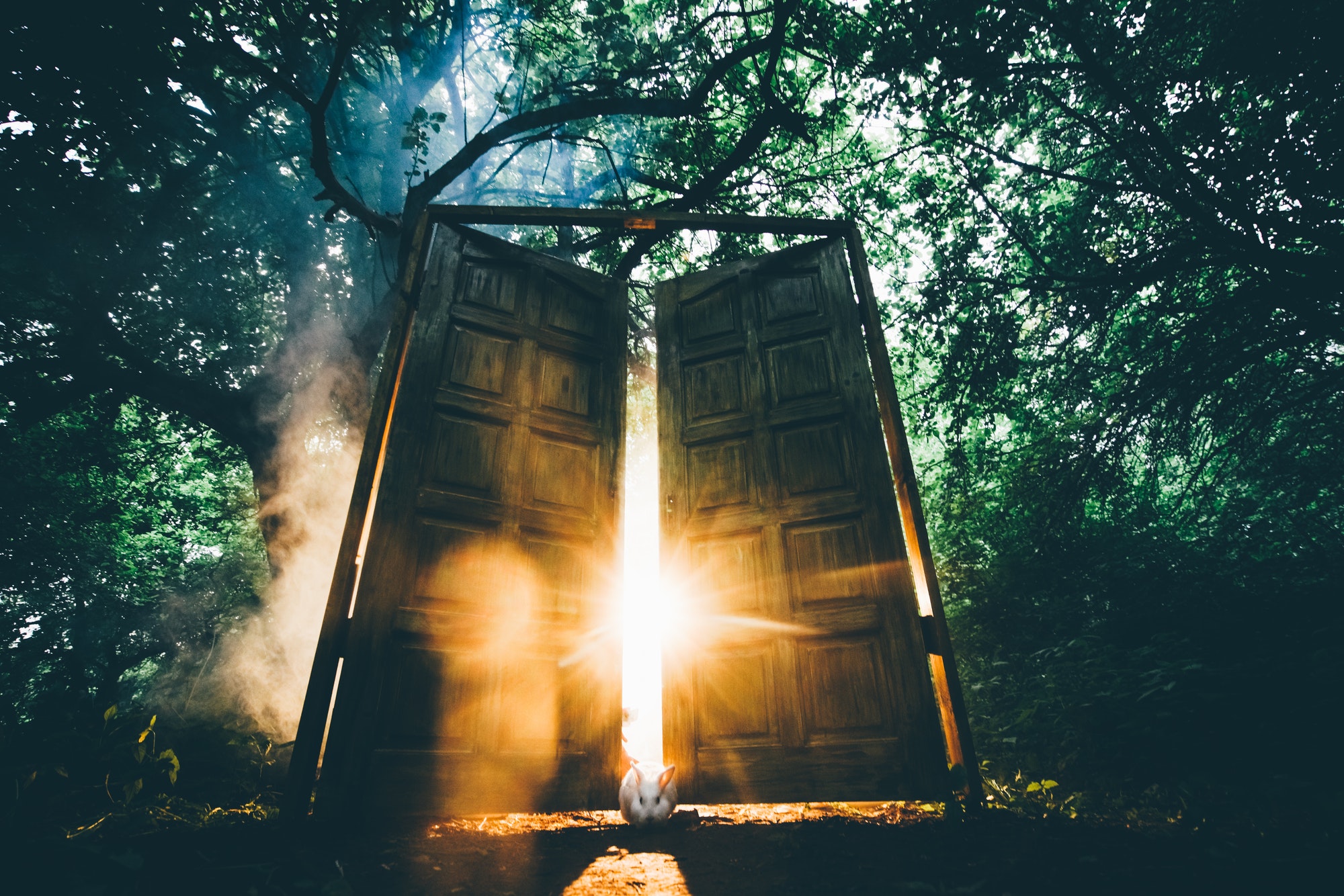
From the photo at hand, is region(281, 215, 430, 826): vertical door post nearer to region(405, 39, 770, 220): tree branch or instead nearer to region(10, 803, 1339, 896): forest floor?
region(10, 803, 1339, 896): forest floor

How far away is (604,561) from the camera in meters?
3.62

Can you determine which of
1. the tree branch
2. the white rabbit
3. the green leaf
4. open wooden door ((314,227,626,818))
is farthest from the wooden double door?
the tree branch

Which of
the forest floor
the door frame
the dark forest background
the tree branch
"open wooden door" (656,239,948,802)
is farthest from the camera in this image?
the tree branch

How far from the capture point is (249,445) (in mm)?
7109

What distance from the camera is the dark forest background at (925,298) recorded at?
375 centimetres

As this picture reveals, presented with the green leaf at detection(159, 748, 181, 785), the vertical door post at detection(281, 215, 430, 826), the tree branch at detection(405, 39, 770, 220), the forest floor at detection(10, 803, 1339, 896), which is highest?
the tree branch at detection(405, 39, 770, 220)

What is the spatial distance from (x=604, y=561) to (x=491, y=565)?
76 cm

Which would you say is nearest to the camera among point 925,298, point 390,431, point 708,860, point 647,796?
point 708,860

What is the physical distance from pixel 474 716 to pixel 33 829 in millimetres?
1836

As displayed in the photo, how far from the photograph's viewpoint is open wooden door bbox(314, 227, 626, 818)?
284cm

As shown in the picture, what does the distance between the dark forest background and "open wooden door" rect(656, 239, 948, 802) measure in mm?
1112

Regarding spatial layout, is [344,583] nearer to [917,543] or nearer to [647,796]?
[647,796]

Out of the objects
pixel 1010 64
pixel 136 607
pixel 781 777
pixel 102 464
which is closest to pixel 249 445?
pixel 102 464

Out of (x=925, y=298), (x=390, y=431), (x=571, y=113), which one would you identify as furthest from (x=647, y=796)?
(x=571, y=113)
